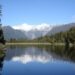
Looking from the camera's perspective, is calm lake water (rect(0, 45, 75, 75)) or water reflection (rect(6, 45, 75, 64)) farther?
water reflection (rect(6, 45, 75, 64))

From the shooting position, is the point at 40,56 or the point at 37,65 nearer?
the point at 37,65

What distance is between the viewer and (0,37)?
292 ft

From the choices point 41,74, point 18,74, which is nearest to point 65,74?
point 41,74

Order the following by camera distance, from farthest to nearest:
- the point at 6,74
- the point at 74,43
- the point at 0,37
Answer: the point at 74,43, the point at 0,37, the point at 6,74

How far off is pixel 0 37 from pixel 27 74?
57.8m

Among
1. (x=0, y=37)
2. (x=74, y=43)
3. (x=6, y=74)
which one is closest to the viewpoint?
(x=6, y=74)

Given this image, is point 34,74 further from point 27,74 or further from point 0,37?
point 0,37

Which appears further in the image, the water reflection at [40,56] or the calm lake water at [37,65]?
the water reflection at [40,56]

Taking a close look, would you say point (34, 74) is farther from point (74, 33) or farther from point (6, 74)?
point (74, 33)

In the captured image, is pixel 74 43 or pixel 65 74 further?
pixel 74 43

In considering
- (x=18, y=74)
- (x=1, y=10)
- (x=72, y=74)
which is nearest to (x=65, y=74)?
(x=72, y=74)

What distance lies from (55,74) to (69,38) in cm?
14061

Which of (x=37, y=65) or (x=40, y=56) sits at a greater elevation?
(x=37, y=65)

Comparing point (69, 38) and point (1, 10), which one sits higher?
point (1, 10)
